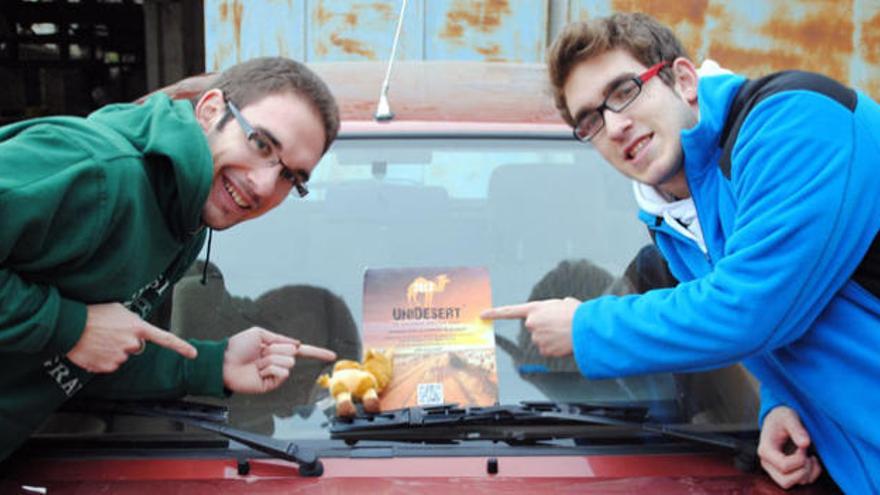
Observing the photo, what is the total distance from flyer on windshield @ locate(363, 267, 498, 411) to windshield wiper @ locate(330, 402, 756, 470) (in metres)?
0.05

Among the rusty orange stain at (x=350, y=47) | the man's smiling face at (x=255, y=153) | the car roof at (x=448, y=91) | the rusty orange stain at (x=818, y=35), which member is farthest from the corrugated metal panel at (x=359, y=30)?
the man's smiling face at (x=255, y=153)

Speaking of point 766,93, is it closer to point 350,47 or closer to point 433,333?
point 433,333

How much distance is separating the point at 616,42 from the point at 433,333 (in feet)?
2.40

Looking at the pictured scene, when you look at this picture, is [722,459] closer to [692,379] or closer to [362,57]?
[692,379]

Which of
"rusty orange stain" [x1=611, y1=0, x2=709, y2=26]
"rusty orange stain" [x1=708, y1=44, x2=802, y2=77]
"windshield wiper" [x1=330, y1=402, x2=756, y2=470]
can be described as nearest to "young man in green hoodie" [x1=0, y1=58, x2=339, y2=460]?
"windshield wiper" [x1=330, y1=402, x2=756, y2=470]

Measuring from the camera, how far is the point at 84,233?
1662mm

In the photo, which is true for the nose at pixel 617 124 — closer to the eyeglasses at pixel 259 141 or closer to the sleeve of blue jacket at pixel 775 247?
the sleeve of blue jacket at pixel 775 247

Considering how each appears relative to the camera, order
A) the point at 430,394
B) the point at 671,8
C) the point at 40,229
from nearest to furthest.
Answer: the point at 40,229
the point at 430,394
the point at 671,8

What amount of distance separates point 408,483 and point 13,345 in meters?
0.73

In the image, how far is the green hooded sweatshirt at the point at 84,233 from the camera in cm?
160

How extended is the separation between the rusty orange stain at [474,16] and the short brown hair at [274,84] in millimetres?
4316

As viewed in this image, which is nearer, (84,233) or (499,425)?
(84,233)

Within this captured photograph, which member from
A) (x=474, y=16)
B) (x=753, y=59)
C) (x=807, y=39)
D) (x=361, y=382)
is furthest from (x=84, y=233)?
(x=807, y=39)

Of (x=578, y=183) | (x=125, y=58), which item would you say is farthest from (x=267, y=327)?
(x=125, y=58)
